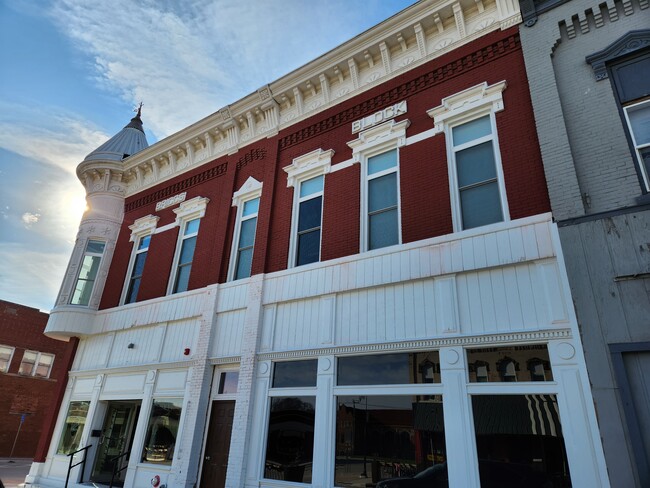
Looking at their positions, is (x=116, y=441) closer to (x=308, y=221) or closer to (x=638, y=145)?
(x=308, y=221)

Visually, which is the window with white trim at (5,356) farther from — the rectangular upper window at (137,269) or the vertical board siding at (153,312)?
the rectangular upper window at (137,269)

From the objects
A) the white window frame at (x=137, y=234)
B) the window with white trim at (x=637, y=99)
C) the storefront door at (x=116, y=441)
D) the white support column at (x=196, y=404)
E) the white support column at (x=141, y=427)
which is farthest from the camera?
the white window frame at (x=137, y=234)

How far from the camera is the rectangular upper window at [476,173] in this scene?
7683 millimetres

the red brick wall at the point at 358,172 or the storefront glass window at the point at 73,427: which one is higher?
the red brick wall at the point at 358,172

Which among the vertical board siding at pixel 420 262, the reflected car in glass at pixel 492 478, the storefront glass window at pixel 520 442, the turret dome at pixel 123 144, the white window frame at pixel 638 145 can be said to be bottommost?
the reflected car in glass at pixel 492 478

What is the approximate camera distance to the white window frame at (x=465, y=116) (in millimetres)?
7805

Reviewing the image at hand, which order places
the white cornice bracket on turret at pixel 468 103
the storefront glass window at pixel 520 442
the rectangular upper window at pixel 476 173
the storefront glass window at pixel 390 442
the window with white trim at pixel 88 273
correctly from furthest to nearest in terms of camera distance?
the window with white trim at pixel 88 273
the white cornice bracket on turret at pixel 468 103
the rectangular upper window at pixel 476 173
the storefront glass window at pixel 390 442
the storefront glass window at pixel 520 442

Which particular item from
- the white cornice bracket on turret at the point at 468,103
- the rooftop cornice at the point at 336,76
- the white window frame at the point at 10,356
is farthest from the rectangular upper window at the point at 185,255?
the white window frame at the point at 10,356

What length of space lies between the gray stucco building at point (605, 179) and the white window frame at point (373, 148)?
9.03ft

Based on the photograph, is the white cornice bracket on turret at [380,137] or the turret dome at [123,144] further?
the turret dome at [123,144]

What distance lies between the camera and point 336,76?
10672 millimetres

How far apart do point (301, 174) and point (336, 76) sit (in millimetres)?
2641

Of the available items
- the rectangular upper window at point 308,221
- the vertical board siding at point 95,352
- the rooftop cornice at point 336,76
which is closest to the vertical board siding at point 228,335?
the rectangular upper window at point 308,221

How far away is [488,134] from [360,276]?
371cm
